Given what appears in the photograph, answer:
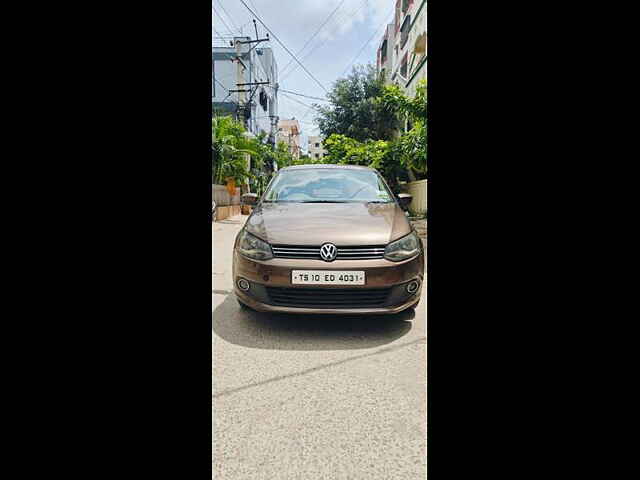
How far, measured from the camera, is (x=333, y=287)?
108 inches

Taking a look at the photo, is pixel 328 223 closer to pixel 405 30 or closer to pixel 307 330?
pixel 307 330

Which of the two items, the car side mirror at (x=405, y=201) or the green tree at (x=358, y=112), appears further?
the green tree at (x=358, y=112)

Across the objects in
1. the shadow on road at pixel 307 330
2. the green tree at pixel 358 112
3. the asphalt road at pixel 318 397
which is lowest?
the asphalt road at pixel 318 397

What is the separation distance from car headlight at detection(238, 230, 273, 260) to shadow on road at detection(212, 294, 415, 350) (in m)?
0.54

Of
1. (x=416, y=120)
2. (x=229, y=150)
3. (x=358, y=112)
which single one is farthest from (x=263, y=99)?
(x=416, y=120)

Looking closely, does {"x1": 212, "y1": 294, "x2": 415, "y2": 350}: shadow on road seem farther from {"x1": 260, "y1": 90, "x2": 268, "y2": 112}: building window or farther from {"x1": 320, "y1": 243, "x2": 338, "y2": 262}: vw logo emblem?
{"x1": 260, "y1": 90, "x2": 268, "y2": 112}: building window

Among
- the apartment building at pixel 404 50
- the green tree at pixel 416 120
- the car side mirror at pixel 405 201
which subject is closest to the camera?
the car side mirror at pixel 405 201

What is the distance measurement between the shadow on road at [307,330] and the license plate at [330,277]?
383mm

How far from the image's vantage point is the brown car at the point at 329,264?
109 inches

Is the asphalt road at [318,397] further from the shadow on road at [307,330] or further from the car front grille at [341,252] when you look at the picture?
the car front grille at [341,252]

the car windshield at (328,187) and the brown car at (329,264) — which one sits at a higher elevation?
the car windshield at (328,187)

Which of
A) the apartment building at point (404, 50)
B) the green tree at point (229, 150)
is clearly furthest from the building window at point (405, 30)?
the green tree at point (229, 150)
